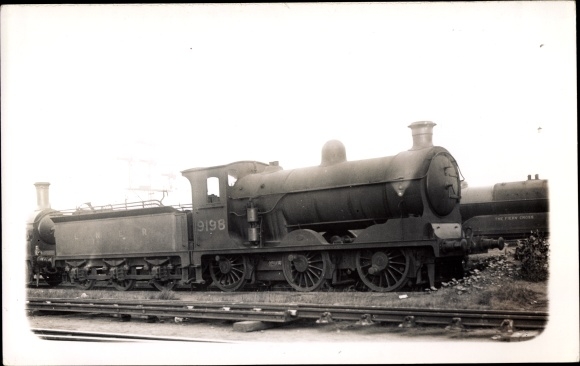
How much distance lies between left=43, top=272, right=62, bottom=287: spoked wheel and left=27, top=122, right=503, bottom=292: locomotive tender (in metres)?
2.75

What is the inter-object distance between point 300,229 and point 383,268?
2.40 metres

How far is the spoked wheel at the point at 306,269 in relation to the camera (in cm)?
1323

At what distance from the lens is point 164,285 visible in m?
16.5

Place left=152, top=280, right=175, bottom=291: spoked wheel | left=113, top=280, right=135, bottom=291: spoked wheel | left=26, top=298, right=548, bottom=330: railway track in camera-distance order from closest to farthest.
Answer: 1. left=26, top=298, right=548, bottom=330: railway track
2. left=152, top=280, right=175, bottom=291: spoked wheel
3. left=113, top=280, right=135, bottom=291: spoked wheel

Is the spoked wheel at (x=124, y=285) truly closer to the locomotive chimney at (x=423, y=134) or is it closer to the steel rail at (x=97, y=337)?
the steel rail at (x=97, y=337)

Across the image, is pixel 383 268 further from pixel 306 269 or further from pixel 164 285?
pixel 164 285

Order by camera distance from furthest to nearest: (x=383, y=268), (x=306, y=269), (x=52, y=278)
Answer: (x=52, y=278) → (x=306, y=269) → (x=383, y=268)

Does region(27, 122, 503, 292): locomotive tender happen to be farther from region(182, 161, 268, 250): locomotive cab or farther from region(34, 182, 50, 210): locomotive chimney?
region(34, 182, 50, 210): locomotive chimney

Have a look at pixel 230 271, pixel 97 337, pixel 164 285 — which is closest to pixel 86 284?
pixel 164 285

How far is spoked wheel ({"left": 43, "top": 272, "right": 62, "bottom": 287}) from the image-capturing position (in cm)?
2048

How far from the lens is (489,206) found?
20469mm

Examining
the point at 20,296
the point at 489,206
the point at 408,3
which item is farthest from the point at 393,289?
the point at 489,206

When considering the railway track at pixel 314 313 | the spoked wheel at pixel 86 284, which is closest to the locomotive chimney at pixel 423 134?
the railway track at pixel 314 313

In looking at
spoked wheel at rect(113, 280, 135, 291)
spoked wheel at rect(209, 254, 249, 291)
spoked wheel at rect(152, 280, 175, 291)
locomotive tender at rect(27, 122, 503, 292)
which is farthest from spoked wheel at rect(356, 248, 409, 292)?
spoked wheel at rect(113, 280, 135, 291)
